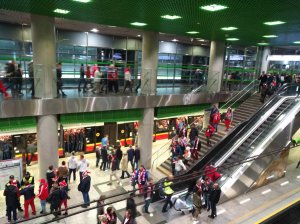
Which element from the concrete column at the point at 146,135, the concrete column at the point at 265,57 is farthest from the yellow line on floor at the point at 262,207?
the concrete column at the point at 265,57

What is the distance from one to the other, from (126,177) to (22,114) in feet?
19.0

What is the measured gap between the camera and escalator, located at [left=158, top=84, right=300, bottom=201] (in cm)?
1098

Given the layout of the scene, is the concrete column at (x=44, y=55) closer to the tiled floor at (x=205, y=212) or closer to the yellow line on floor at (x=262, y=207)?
the tiled floor at (x=205, y=212)

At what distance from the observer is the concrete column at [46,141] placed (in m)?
10.6

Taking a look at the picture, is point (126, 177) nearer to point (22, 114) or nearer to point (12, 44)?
point (22, 114)

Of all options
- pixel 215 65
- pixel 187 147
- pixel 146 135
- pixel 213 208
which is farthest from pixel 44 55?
pixel 215 65

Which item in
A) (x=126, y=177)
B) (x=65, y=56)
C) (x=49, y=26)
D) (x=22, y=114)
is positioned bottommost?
(x=126, y=177)

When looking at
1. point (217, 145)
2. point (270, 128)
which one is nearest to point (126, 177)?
point (217, 145)

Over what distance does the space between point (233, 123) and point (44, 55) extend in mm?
10372

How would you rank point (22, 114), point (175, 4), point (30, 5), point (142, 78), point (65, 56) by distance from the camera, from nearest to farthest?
point (175, 4) < point (30, 5) < point (22, 114) < point (142, 78) < point (65, 56)

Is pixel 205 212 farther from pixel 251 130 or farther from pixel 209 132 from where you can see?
pixel 251 130

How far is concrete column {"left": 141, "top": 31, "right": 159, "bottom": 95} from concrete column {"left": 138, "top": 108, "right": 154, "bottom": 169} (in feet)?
3.89

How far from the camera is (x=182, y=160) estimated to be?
12.3m

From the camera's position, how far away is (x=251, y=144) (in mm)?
11969
